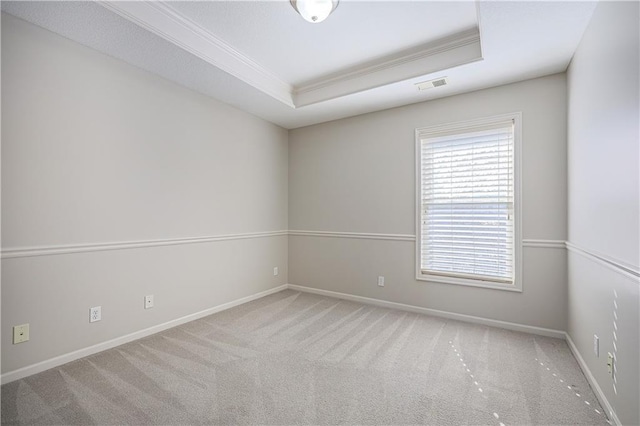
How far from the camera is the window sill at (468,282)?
119 inches

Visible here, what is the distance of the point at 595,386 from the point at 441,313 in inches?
59.5

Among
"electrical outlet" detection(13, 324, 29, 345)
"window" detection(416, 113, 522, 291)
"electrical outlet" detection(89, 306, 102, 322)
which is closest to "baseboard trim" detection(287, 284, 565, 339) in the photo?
"window" detection(416, 113, 522, 291)

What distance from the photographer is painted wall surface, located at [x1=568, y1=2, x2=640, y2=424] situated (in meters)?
1.42

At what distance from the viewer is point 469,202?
3271mm

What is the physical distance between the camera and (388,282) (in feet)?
12.3

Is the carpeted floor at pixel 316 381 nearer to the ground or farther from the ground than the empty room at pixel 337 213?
nearer to the ground

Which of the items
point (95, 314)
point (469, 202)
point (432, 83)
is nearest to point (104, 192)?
point (95, 314)

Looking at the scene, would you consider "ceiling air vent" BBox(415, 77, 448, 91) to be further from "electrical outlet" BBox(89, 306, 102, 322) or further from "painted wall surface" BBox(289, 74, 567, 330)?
"electrical outlet" BBox(89, 306, 102, 322)

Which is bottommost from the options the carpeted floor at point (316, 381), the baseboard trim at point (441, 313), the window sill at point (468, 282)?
the carpeted floor at point (316, 381)

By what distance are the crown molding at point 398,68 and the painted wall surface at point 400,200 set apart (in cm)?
71

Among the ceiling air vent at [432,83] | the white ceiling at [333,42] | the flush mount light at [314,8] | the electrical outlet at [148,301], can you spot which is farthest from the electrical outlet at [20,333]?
the ceiling air vent at [432,83]

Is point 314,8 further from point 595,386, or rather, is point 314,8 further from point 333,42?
point 595,386

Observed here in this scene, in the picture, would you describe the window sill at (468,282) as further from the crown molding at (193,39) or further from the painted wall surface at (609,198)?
the crown molding at (193,39)

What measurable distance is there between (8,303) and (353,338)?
261 cm
